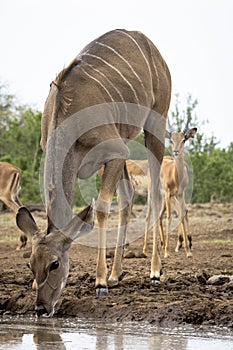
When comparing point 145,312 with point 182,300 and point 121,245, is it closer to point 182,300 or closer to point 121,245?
point 182,300

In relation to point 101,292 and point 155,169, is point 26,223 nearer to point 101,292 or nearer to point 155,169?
point 101,292

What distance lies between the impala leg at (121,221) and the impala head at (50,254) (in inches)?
55.0

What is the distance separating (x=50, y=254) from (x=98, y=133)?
1206mm

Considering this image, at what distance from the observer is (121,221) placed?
25.0ft

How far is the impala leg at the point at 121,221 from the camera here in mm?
7258

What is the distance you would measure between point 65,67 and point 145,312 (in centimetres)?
204

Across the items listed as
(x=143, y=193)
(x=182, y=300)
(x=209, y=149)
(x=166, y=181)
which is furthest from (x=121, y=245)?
(x=209, y=149)

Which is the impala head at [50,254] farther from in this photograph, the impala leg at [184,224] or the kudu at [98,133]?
the impala leg at [184,224]

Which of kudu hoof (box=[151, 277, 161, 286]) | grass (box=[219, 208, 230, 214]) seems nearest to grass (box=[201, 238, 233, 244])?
kudu hoof (box=[151, 277, 161, 286])

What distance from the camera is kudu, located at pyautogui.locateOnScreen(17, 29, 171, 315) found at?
5.75 m

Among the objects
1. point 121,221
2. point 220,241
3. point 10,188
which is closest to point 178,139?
point 220,241

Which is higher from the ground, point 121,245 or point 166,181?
point 166,181

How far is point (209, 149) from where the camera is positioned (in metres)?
28.5

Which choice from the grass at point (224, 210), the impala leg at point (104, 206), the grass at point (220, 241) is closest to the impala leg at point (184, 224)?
the grass at point (220, 241)
